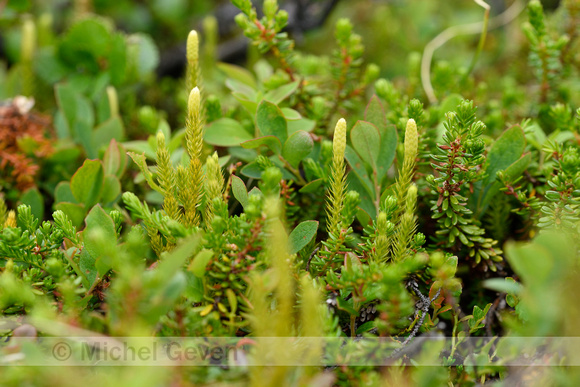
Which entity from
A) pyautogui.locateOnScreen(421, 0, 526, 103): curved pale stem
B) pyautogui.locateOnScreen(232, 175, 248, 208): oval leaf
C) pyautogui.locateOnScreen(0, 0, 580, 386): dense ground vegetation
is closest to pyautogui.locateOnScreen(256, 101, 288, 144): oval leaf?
pyautogui.locateOnScreen(0, 0, 580, 386): dense ground vegetation

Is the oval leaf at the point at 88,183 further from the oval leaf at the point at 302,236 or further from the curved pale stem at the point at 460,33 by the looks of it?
the curved pale stem at the point at 460,33

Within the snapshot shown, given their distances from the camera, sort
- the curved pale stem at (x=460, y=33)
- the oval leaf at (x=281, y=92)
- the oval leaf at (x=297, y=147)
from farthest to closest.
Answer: the curved pale stem at (x=460, y=33) → the oval leaf at (x=281, y=92) → the oval leaf at (x=297, y=147)

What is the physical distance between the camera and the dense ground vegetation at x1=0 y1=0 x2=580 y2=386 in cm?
62

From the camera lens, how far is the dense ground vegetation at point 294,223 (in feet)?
2.03

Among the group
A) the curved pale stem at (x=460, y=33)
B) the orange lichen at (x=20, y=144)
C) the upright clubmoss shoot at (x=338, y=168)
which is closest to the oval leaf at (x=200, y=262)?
the upright clubmoss shoot at (x=338, y=168)

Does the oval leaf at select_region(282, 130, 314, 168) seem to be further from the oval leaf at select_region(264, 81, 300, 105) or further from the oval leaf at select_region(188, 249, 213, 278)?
the oval leaf at select_region(188, 249, 213, 278)

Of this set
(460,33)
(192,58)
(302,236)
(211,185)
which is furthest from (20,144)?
(460,33)

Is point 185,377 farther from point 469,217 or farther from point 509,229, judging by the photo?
point 509,229

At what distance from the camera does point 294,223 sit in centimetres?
100

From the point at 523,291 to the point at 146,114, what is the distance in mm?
1047

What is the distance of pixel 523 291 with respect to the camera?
608 mm

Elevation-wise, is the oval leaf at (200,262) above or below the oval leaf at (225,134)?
below

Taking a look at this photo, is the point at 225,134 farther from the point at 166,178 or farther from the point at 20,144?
the point at 20,144

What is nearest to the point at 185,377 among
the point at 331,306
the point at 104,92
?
the point at 331,306
